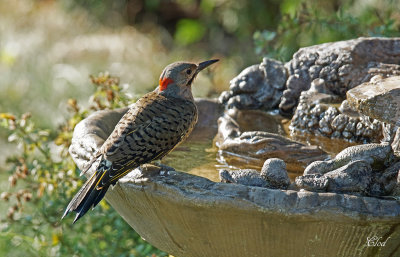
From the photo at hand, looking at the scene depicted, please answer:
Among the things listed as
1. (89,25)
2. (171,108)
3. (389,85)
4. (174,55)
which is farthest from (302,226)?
(89,25)

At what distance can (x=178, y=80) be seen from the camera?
146 inches

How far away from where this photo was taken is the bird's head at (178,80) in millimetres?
3676

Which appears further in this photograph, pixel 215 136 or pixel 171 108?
pixel 215 136

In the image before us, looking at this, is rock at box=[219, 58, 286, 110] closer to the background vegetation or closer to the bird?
the bird

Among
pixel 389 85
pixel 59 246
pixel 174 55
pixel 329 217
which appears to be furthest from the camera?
pixel 174 55

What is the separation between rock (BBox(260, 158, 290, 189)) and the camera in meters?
2.68

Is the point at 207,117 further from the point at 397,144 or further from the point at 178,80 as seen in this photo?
the point at 397,144

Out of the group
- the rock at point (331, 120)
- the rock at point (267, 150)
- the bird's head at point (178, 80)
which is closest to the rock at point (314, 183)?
the rock at point (267, 150)

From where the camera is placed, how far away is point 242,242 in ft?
8.75

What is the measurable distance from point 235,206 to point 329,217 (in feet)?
1.21

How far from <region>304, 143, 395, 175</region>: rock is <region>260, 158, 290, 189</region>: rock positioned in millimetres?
175

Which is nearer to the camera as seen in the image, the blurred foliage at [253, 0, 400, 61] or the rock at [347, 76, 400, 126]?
the rock at [347, 76, 400, 126]

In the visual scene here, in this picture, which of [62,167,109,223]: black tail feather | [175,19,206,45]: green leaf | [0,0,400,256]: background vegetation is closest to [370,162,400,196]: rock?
[62,167,109,223]: black tail feather

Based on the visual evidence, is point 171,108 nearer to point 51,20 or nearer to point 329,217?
point 329,217
